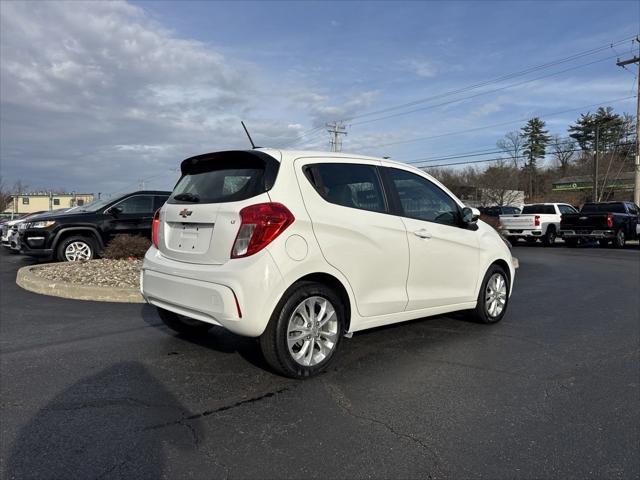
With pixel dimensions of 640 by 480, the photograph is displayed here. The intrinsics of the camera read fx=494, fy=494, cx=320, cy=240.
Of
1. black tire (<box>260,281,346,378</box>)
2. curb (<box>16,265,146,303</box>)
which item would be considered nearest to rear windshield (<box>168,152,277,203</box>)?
black tire (<box>260,281,346,378</box>)

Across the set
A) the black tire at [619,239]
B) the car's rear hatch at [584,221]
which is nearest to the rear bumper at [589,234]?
the car's rear hatch at [584,221]

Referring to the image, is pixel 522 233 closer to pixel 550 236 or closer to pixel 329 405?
pixel 550 236

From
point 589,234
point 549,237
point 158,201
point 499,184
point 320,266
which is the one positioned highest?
point 499,184

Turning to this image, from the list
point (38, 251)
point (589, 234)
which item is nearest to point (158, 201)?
point (38, 251)

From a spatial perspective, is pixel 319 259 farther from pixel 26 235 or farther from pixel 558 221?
pixel 558 221

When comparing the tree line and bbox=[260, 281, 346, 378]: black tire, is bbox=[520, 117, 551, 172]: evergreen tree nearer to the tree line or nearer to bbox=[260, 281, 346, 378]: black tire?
the tree line

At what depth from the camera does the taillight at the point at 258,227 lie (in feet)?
12.1

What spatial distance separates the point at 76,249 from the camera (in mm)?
10617

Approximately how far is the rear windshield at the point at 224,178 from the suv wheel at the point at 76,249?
6.83 meters

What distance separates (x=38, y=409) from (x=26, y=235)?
27.3 ft

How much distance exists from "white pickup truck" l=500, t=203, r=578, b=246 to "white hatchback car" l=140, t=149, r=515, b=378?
1769cm

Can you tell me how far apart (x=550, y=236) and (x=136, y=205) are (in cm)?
1804

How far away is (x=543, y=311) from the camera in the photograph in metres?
6.93

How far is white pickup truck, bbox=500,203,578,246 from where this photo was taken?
21.5 m
